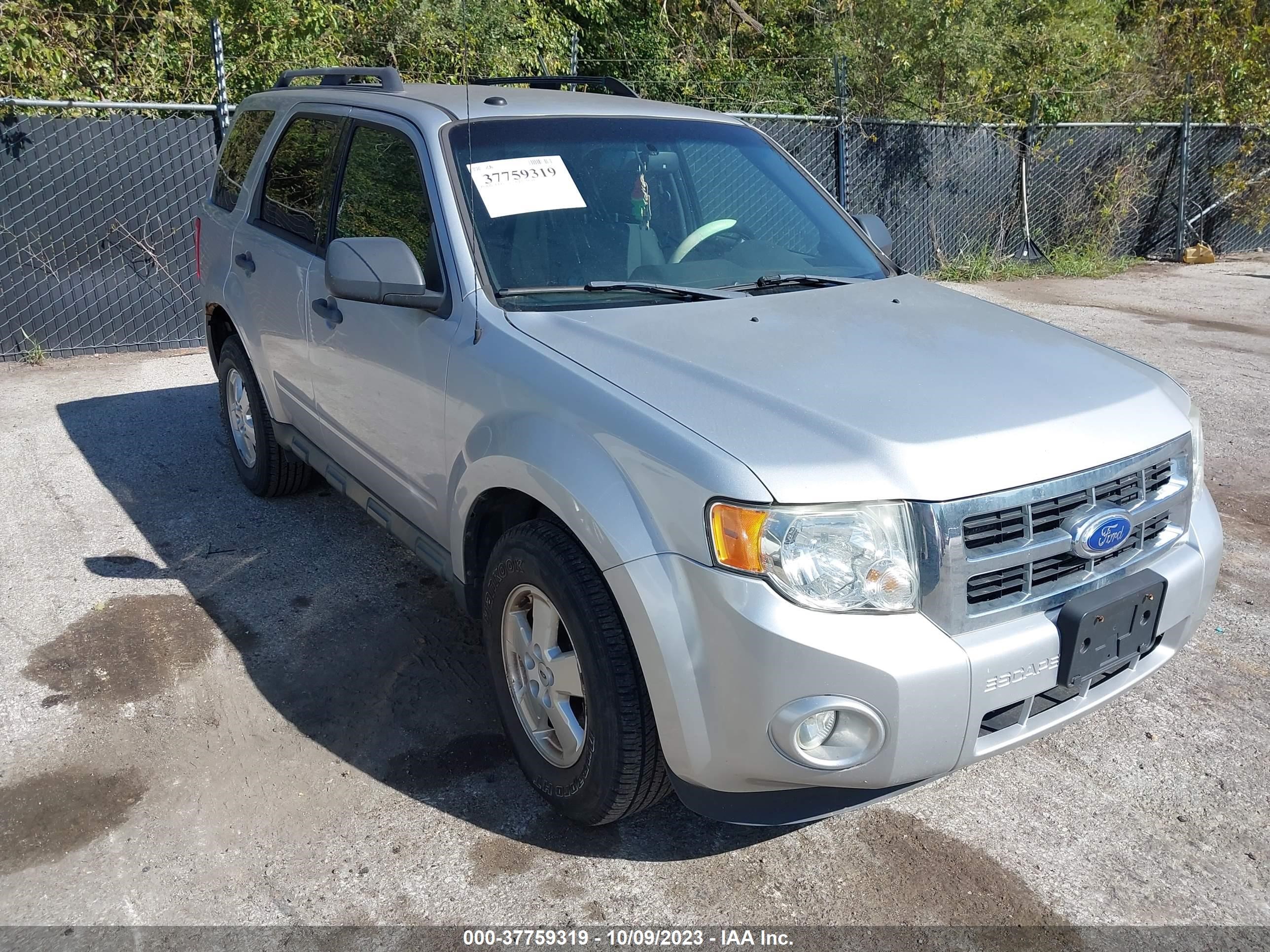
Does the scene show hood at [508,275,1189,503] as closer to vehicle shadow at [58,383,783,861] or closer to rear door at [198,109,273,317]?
vehicle shadow at [58,383,783,861]

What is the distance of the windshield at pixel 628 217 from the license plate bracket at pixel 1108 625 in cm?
144

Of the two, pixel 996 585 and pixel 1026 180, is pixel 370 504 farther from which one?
pixel 1026 180

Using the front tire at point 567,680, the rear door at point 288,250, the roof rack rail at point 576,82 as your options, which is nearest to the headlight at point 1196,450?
the front tire at point 567,680

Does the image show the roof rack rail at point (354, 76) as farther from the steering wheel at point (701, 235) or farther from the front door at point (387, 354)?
the steering wheel at point (701, 235)

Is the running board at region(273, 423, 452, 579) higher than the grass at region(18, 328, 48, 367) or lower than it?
higher

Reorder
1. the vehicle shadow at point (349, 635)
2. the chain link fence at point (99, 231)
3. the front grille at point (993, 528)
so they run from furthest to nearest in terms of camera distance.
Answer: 1. the chain link fence at point (99, 231)
2. the vehicle shadow at point (349, 635)
3. the front grille at point (993, 528)

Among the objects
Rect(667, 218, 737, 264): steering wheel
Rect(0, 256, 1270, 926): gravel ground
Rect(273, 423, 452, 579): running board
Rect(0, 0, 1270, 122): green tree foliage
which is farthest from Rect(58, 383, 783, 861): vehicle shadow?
Rect(0, 0, 1270, 122): green tree foliage

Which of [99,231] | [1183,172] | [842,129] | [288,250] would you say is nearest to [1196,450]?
[288,250]

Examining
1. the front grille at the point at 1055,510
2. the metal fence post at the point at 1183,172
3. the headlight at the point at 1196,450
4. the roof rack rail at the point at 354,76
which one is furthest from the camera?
the metal fence post at the point at 1183,172

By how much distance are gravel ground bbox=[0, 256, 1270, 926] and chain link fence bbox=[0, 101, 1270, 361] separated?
13.6 ft

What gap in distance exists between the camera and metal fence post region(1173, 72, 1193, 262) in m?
13.7

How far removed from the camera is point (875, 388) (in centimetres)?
267

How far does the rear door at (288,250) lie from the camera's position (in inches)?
167

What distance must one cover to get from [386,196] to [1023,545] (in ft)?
8.22
